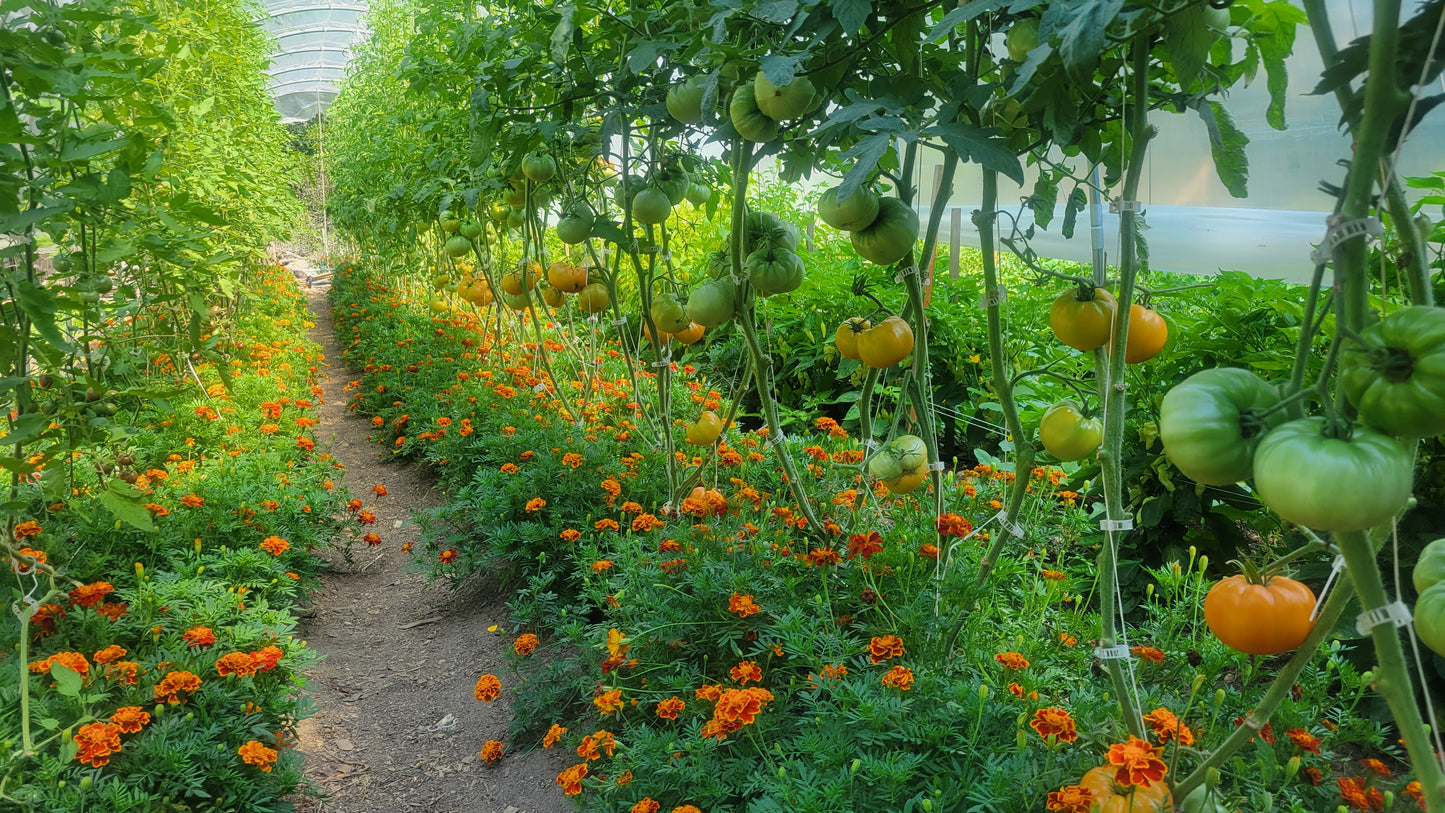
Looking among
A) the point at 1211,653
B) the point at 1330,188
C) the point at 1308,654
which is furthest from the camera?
the point at 1211,653

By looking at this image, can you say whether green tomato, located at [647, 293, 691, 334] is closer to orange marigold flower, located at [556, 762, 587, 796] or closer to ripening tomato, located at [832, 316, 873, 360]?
ripening tomato, located at [832, 316, 873, 360]

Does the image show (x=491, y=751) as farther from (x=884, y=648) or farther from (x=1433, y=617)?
(x=1433, y=617)

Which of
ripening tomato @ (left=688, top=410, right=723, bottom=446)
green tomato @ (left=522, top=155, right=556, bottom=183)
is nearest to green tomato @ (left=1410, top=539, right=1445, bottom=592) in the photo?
ripening tomato @ (left=688, top=410, right=723, bottom=446)

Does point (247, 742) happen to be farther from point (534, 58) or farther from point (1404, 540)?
point (1404, 540)

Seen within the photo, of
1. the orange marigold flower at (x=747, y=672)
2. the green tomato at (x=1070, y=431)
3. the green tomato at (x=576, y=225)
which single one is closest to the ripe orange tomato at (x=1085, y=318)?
the green tomato at (x=1070, y=431)

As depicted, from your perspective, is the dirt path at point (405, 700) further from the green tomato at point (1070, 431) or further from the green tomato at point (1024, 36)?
the green tomato at point (1024, 36)

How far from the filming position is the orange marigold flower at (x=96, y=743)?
1491 millimetres

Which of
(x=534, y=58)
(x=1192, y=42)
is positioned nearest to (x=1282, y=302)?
(x=1192, y=42)

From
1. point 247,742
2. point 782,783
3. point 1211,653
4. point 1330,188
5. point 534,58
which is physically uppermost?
point 534,58

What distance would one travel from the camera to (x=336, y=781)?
201 centimetres

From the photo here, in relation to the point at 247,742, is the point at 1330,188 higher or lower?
higher

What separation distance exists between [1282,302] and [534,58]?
6.44 ft

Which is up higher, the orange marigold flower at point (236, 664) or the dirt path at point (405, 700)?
the orange marigold flower at point (236, 664)

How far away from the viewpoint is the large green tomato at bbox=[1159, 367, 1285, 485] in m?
0.68
